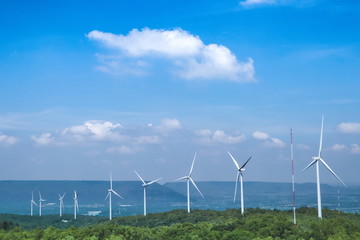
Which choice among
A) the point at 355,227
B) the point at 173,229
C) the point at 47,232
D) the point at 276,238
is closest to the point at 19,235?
the point at 47,232

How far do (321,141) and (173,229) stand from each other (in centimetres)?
3287

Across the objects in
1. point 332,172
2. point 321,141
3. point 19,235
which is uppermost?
point 321,141

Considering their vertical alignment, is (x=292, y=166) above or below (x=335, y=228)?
above

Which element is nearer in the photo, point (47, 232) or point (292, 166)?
point (292, 166)

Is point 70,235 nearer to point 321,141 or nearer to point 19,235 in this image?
point 19,235

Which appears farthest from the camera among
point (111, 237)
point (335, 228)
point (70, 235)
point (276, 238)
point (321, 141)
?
point (321, 141)

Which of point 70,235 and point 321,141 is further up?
point 321,141

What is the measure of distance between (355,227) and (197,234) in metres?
23.1

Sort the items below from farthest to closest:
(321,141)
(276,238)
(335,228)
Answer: (321,141) → (335,228) → (276,238)

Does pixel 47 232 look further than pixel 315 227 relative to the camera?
Yes

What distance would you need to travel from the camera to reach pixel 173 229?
274ft

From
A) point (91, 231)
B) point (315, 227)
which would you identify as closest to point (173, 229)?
point (91, 231)

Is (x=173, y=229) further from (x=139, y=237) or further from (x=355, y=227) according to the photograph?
(x=355, y=227)

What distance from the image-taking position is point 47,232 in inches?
3765
